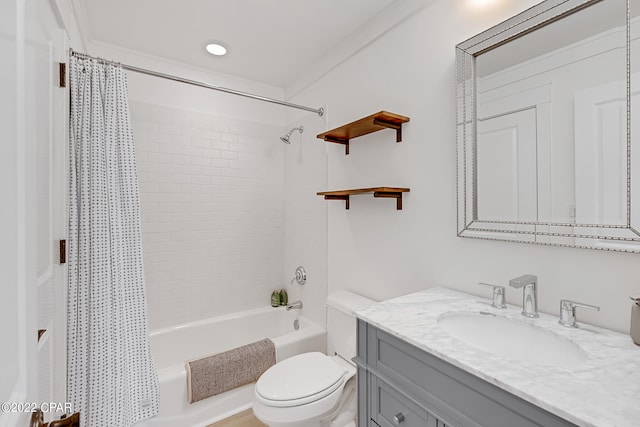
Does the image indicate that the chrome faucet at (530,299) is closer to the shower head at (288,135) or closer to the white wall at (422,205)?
the white wall at (422,205)

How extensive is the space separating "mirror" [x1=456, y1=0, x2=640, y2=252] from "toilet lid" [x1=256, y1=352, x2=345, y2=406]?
990 mm

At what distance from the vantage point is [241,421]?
1897 millimetres

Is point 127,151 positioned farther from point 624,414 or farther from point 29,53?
point 624,414

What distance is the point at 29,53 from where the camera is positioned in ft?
2.25

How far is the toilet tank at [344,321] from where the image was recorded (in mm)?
1768

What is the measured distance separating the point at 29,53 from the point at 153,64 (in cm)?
197

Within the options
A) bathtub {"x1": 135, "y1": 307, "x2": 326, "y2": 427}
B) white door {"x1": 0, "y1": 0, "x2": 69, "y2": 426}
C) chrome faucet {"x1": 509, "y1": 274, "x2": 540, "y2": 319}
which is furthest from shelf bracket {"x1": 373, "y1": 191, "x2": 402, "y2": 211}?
white door {"x1": 0, "y1": 0, "x2": 69, "y2": 426}

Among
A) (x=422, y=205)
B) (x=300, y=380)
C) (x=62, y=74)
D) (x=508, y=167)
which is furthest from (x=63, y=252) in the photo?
(x=508, y=167)

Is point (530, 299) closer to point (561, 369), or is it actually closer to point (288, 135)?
point (561, 369)

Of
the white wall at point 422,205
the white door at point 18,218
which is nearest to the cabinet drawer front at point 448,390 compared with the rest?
the white wall at point 422,205

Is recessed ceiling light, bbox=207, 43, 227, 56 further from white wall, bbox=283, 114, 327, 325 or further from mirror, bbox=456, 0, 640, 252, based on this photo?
mirror, bbox=456, 0, 640, 252

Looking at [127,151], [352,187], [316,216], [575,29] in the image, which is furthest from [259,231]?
[575,29]

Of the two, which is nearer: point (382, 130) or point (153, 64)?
point (382, 130)

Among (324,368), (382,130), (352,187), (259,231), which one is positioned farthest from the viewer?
(259,231)
